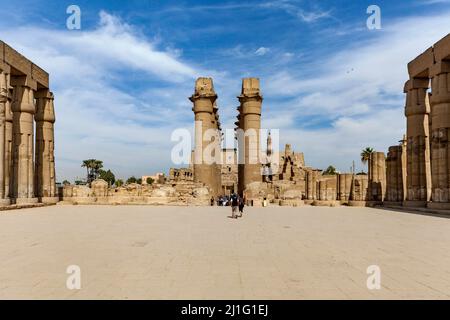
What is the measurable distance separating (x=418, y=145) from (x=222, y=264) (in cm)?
1846

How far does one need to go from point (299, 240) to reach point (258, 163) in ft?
59.8

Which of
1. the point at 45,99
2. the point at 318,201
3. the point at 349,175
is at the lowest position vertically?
the point at 318,201

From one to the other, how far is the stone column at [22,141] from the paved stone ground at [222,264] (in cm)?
1282

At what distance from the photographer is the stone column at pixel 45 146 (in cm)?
2448

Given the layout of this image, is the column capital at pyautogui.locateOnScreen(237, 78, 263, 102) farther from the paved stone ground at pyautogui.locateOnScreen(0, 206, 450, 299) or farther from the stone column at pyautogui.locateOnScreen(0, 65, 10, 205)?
the paved stone ground at pyautogui.locateOnScreen(0, 206, 450, 299)

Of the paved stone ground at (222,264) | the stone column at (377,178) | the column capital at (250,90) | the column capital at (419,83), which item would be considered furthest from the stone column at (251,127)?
the paved stone ground at (222,264)

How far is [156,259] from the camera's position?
6.24m

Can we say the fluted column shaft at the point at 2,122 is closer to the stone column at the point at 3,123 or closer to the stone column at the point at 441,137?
the stone column at the point at 3,123

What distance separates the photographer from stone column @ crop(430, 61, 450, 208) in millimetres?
17562

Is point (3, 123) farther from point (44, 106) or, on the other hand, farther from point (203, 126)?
point (203, 126)

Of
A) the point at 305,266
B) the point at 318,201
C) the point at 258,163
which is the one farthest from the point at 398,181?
the point at 305,266

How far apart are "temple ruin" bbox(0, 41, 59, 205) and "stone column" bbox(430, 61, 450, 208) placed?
69.4 ft

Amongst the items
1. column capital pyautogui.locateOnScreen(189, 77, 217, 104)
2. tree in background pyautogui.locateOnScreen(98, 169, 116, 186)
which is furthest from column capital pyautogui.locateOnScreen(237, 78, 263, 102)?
tree in background pyautogui.locateOnScreen(98, 169, 116, 186)
